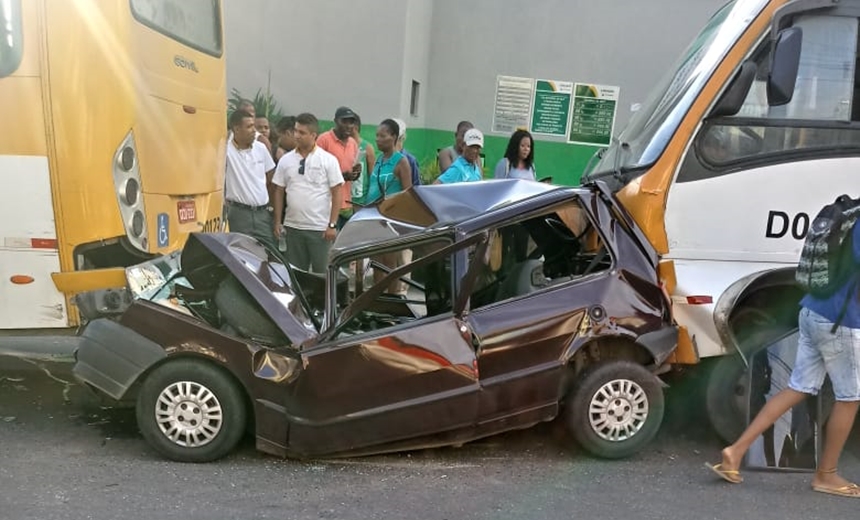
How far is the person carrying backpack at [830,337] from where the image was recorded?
12.3 feet

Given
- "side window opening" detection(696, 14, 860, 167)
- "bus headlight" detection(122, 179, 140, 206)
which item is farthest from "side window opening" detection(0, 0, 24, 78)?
"side window opening" detection(696, 14, 860, 167)

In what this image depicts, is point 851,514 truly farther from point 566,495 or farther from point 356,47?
point 356,47

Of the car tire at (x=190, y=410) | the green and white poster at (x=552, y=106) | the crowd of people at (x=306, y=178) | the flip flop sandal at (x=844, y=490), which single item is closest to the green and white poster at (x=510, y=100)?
the green and white poster at (x=552, y=106)

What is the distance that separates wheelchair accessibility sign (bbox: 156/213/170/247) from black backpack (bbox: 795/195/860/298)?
4148 millimetres

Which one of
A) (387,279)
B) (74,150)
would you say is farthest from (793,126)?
(74,150)

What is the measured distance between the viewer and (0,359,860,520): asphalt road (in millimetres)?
3604

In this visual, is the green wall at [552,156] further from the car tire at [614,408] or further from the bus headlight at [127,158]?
the car tire at [614,408]

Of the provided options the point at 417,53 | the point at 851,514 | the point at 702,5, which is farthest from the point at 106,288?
the point at 702,5

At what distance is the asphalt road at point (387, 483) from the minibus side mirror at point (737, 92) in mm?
2054

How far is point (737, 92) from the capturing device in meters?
4.33

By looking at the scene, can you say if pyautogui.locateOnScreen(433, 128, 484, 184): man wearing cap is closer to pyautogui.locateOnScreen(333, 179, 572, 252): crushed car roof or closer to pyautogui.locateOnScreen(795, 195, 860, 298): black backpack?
pyautogui.locateOnScreen(333, 179, 572, 252): crushed car roof

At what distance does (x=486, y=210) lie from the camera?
426 centimetres

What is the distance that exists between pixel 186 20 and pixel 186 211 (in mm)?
1447

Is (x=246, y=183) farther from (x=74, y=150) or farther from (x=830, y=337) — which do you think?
(x=830, y=337)
